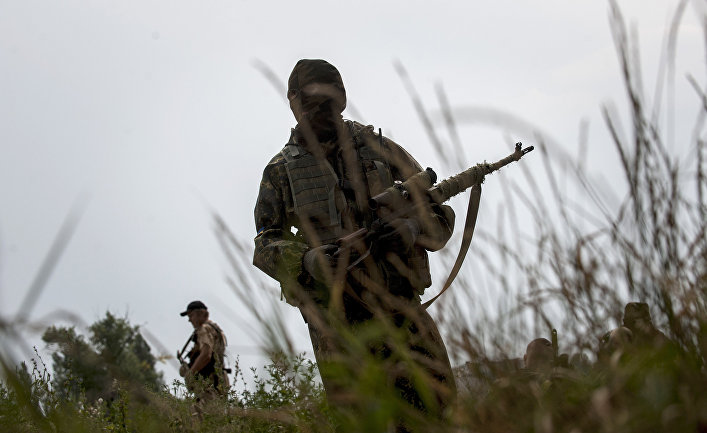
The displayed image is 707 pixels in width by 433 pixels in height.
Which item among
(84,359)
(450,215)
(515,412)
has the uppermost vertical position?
(450,215)

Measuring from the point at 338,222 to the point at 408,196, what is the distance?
40 centimetres

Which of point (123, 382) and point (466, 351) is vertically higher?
point (123, 382)

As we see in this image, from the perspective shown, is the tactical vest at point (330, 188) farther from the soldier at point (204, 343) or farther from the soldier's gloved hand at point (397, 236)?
the soldier at point (204, 343)

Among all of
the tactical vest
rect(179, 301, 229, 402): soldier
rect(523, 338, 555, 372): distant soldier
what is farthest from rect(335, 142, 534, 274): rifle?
rect(179, 301, 229, 402): soldier

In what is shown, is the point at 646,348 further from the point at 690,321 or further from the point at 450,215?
the point at 450,215

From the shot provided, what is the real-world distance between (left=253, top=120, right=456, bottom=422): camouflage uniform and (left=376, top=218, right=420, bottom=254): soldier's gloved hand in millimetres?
50

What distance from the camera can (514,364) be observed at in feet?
5.07

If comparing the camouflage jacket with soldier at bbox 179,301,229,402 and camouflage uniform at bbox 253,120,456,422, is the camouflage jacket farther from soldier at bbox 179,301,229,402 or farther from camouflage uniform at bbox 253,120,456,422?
soldier at bbox 179,301,229,402

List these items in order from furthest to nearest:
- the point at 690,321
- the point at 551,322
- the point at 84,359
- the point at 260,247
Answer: the point at 260,247
the point at 551,322
the point at 690,321
the point at 84,359

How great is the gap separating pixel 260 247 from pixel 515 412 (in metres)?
2.21

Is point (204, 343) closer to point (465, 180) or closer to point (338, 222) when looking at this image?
point (338, 222)

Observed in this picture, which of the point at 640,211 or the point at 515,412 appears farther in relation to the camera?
the point at 640,211

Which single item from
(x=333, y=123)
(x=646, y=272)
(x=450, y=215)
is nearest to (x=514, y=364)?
(x=646, y=272)

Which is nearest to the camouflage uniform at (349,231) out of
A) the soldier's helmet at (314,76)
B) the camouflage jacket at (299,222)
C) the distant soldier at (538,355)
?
the camouflage jacket at (299,222)
